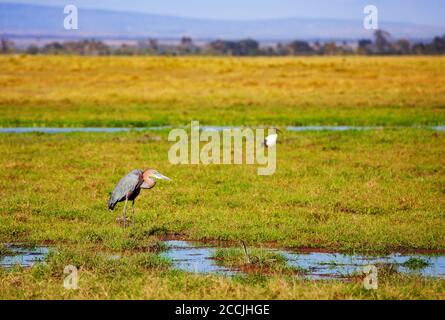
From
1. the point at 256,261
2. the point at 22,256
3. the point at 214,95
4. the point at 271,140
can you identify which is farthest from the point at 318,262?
the point at 214,95

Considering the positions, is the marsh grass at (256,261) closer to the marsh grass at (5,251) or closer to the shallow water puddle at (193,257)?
the shallow water puddle at (193,257)

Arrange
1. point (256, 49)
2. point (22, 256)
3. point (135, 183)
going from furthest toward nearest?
point (256, 49) < point (135, 183) < point (22, 256)

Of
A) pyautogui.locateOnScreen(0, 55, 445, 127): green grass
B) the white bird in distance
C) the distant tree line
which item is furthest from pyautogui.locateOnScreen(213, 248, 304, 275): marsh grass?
the distant tree line

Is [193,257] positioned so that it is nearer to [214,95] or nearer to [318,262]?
[318,262]

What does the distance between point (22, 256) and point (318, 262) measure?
349cm

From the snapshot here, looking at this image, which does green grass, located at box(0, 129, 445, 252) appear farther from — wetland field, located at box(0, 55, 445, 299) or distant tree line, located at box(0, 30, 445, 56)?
distant tree line, located at box(0, 30, 445, 56)

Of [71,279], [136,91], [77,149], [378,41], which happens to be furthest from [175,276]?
[378,41]

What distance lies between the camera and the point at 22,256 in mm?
9375

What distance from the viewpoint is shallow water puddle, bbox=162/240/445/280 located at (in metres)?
8.59

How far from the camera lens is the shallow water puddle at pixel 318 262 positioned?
28.2 ft

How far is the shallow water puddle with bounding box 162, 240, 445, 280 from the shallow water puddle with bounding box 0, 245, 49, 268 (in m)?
1.49

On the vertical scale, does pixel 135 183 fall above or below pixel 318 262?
above

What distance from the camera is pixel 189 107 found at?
32.0 meters
